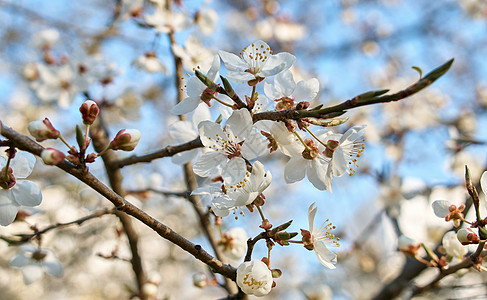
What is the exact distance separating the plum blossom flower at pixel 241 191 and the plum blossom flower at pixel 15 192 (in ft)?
1.47

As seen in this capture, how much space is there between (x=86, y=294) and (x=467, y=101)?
19.9 ft

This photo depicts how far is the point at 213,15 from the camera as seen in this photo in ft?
8.05

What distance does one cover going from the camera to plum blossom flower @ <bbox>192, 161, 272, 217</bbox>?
99 cm

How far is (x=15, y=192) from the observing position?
1.04m

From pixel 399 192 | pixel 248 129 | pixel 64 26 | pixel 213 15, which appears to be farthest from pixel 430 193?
pixel 64 26

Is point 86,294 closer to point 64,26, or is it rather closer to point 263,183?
point 64,26

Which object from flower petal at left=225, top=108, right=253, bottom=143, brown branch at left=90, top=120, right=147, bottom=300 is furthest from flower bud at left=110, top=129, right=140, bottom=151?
brown branch at left=90, top=120, right=147, bottom=300

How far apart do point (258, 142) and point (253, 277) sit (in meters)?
0.35

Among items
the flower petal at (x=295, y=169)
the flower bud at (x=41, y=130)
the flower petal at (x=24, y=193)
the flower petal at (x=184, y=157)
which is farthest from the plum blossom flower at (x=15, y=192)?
the flower petal at (x=295, y=169)

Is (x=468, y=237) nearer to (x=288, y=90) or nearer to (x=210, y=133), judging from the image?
(x=288, y=90)

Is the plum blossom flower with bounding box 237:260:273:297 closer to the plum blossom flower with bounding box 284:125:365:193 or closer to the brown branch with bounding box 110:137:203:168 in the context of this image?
the plum blossom flower with bounding box 284:125:365:193

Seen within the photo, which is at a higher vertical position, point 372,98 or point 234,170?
point 234,170

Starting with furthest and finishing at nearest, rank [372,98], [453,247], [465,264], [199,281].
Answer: [199,281] < [453,247] < [465,264] < [372,98]

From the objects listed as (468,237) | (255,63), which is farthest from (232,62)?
(468,237)
